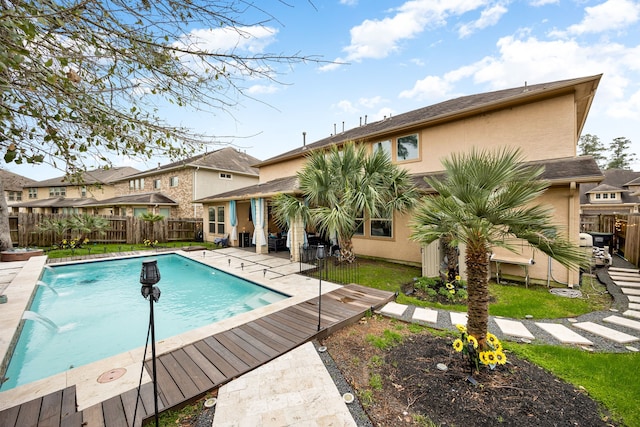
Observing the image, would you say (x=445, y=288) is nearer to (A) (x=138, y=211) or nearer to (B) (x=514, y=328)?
(B) (x=514, y=328)

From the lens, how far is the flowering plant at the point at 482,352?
9.57ft

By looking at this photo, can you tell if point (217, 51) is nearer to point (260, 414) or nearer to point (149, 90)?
point (149, 90)

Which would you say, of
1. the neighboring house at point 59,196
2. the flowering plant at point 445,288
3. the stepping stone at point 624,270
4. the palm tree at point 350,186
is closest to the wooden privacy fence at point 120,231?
the neighboring house at point 59,196

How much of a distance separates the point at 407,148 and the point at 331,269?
5.90 meters

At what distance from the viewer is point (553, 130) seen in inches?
279

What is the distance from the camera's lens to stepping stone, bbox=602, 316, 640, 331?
442 cm

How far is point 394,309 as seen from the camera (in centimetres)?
529

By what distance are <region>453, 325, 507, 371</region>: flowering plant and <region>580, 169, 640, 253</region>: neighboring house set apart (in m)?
11.4

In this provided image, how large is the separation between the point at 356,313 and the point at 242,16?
4969mm

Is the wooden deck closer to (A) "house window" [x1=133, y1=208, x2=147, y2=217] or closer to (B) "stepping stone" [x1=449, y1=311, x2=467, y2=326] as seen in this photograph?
(B) "stepping stone" [x1=449, y1=311, x2=467, y2=326]

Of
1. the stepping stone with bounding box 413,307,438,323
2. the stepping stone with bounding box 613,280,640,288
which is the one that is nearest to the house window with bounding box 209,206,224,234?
the stepping stone with bounding box 413,307,438,323

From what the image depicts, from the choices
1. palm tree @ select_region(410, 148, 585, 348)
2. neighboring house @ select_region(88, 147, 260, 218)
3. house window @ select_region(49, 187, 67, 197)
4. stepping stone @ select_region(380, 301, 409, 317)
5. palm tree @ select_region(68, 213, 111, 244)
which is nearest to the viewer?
palm tree @ select_region(410, 148, 585, 348)

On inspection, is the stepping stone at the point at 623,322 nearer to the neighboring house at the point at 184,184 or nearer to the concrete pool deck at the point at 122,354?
the concrete pool deck at the point at 122,354

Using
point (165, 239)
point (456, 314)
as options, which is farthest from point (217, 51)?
point (165, 239)
